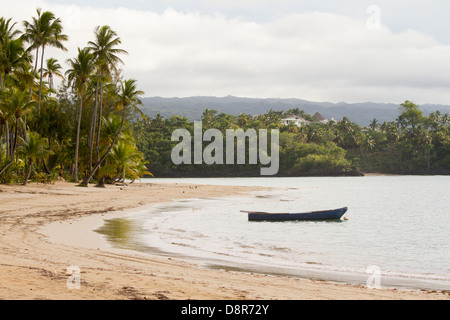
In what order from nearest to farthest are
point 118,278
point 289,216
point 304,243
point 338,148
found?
1. point 118,278
2. point 304,243
3. point 289,216
4. point 338,148

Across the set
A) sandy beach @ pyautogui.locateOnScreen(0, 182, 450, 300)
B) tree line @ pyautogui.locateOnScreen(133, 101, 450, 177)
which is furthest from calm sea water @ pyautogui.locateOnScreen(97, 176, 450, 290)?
tree line @ pyautogui.locateOnScreen(133, 101, 450, 177)

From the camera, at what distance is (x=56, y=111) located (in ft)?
155

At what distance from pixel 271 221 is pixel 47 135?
99.8 feet

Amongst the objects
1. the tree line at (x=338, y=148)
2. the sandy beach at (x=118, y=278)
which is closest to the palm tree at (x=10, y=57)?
the sandy beach at (x=118, y=278)

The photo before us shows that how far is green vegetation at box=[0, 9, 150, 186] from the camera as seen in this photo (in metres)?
35.3

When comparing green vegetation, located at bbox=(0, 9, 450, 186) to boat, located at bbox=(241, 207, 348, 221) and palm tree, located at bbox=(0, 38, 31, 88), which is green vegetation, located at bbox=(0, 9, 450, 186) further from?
boat, located at bbox=(241, 207, 348, 221)

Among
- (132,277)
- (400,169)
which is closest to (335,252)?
(132,277)

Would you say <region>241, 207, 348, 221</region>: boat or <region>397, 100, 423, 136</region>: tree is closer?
<region>241, 207, 348, 221</region>: boat

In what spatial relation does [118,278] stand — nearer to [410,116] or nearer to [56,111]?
[56,111]

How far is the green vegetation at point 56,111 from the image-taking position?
3534cm

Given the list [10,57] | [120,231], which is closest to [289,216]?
[120,231]

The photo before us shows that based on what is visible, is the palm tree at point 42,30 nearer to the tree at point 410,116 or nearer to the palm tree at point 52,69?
the palm tree at point 52,69

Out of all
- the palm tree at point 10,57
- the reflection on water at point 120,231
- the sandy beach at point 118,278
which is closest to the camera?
the sandy beach at point 118,278
